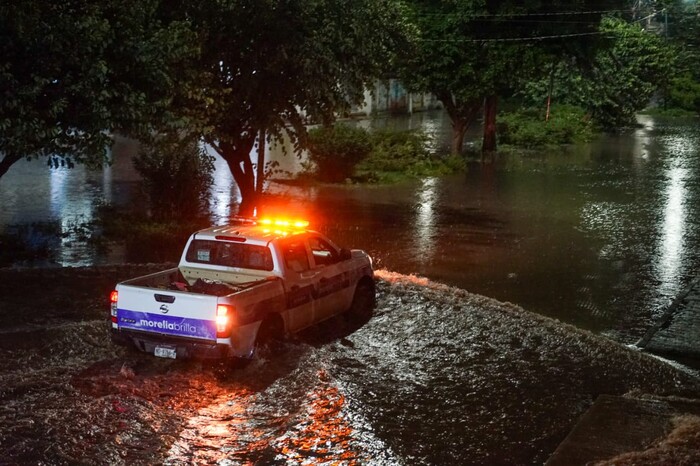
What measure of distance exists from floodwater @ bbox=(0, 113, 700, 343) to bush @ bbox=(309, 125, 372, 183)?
1459 millimetres

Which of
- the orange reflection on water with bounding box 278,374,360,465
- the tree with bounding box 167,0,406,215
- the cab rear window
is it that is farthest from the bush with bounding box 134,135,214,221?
the orange reflection on water with bounding box 278,374,360,465

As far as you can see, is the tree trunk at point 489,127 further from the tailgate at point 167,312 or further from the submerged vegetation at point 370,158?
the tailgate at point 167,312

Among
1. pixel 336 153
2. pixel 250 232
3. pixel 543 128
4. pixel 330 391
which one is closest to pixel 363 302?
pixel 250 232

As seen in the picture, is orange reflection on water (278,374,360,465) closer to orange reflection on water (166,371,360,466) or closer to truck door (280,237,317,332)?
orange reflection on water (166,371,360,466)

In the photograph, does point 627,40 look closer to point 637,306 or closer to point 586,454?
point 637,306

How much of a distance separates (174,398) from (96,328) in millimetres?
2927

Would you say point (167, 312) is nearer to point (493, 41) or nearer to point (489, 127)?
point (493, 41)

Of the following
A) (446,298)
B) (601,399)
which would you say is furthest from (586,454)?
(446,298)

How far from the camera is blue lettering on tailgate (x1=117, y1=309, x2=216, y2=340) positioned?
946 centimetres

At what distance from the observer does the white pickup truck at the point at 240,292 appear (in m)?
9.49

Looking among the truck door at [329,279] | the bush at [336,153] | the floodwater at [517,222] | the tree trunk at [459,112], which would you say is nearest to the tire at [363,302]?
the truck door at [329,279]

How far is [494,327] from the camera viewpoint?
12.3 meters

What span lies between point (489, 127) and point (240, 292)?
102 ft

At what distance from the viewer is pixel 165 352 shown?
9.70 m
